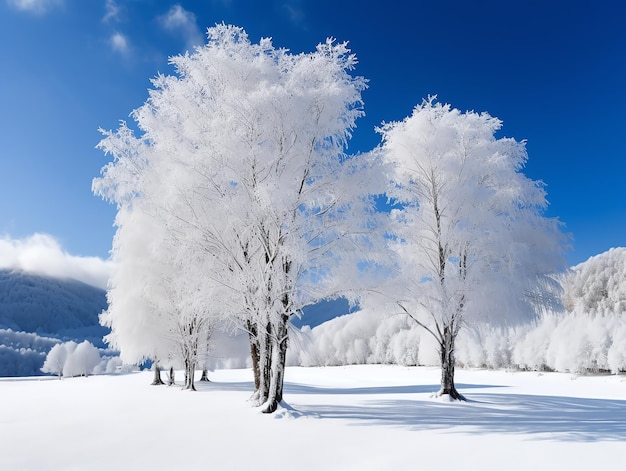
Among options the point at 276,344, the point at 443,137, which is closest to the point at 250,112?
the point at 276,344

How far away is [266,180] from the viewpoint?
11.8 metres

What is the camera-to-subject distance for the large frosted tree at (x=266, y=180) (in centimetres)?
1214

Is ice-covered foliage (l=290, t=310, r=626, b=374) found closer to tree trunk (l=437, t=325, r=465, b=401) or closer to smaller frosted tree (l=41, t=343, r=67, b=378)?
tree trunk (l=437, t=325, r=465, b=401)

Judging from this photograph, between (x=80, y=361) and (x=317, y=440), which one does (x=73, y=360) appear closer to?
(x=80, y=361)

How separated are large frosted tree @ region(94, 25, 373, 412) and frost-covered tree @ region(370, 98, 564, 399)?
4.57 m

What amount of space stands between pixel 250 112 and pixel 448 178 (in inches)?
348

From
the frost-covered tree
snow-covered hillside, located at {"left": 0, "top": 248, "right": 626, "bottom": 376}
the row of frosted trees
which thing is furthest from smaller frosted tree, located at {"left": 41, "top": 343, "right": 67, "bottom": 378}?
the frost-covered tree

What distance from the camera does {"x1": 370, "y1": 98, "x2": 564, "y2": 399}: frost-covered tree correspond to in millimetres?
16406

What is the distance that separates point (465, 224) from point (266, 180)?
8989 millimetres

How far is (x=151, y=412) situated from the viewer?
1387cm

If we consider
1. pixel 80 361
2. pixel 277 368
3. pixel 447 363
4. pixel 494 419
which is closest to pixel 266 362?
pixel 277 368

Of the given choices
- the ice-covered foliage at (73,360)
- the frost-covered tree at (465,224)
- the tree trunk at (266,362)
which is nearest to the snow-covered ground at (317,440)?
the tree trunk at (266,362)

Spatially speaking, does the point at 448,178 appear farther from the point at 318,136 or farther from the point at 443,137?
the point at 318,136

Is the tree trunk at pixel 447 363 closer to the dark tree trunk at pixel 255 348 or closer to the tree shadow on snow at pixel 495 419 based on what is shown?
the tree shadow on snow at pixel 495 419
